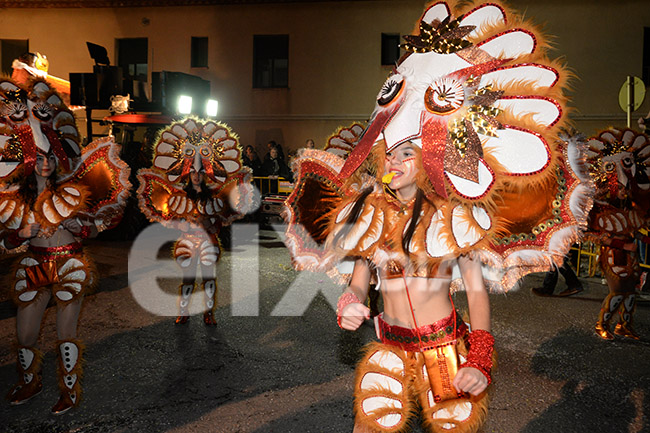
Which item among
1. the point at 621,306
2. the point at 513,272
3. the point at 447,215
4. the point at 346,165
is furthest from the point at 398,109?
the point at 621,306

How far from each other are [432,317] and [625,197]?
13.3 ft

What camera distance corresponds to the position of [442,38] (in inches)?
81.6

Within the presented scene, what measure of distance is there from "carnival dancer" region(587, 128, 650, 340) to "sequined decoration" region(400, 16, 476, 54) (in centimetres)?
361

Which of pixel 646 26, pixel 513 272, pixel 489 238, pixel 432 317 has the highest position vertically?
pixel 646 26

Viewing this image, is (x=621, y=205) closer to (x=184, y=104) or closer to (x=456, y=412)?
(x=456, y=412)

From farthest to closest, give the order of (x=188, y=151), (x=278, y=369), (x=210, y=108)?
1. (x=210, y=108)
2. (x=188, y=151)
3. (x=278, y=369)

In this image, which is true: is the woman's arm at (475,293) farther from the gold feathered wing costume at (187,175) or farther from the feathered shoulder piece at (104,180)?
the gold feathered wing costume at (187,175)

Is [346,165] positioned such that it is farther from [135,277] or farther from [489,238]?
[135,277]

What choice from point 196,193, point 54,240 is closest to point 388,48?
point 196,193

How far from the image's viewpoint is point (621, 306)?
523 centimetres

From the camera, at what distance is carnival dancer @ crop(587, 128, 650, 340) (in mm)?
4996

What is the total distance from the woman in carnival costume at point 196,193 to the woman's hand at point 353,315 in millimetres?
3696

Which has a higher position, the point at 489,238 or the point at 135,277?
the point at 489,238

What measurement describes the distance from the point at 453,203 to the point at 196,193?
4.13 meters
